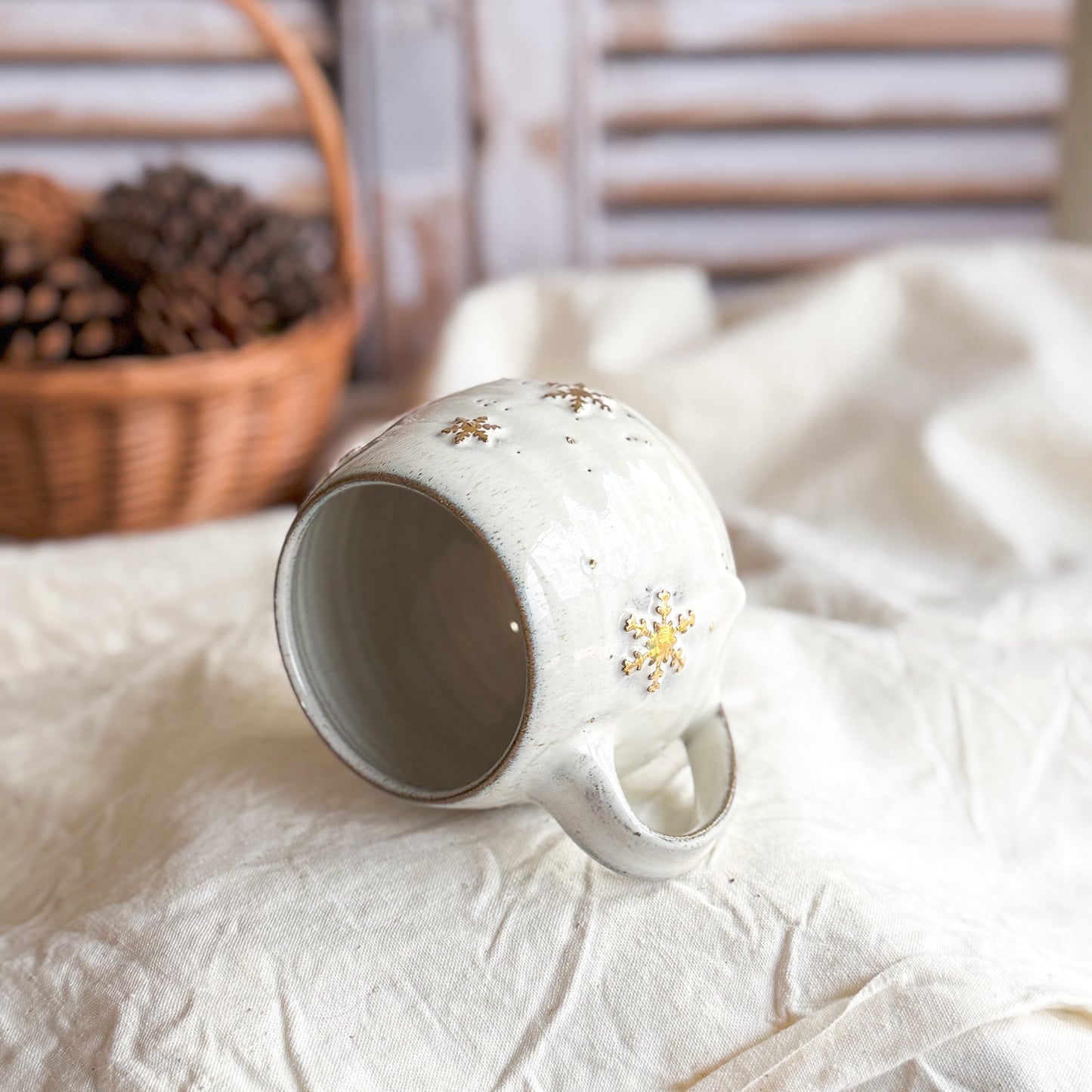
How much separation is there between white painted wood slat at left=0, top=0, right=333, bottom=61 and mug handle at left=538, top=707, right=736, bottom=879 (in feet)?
3.72

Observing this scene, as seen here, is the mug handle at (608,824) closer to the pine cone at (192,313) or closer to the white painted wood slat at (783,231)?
the pine cone at (192,313)

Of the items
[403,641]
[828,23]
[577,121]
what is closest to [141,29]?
[577,121]

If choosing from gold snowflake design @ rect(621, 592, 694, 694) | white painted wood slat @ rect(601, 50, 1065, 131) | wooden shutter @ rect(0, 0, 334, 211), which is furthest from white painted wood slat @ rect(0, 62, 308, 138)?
gold snowflake design @ rect(621, 592, 694, 694)

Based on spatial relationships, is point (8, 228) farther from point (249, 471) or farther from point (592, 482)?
point (592, 482)

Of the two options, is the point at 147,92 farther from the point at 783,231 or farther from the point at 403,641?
the point at 403,641

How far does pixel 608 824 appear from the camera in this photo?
1.47 ft

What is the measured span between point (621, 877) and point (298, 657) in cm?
16

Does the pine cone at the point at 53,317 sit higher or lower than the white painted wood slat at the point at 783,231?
higher

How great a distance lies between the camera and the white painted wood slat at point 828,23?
1376mm

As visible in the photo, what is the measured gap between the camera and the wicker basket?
92cm

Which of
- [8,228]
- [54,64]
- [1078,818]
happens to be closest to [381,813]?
[1078,818]

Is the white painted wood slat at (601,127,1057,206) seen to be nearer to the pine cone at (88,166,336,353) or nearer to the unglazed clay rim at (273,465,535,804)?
the pine cone at (88,166,336,353)

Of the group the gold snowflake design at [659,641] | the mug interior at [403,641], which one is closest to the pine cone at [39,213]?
the mug interior at [403,641]

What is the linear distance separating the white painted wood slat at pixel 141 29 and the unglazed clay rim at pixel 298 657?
1.04 m
